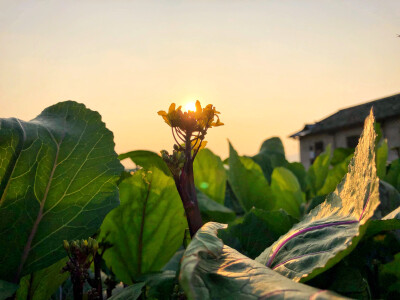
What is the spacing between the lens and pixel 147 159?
125 centimetres

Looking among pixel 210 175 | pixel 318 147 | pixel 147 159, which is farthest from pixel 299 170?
pixel 318 147

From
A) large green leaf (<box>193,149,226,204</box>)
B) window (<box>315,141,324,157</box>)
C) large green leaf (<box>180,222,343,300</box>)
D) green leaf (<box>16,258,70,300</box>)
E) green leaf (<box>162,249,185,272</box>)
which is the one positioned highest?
large green leaf (<box>193,149,226,204</box>)

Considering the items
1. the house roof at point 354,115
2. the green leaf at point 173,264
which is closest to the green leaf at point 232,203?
the green leaf at point 173,264

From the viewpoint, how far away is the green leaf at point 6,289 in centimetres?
75

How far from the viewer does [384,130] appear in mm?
27922

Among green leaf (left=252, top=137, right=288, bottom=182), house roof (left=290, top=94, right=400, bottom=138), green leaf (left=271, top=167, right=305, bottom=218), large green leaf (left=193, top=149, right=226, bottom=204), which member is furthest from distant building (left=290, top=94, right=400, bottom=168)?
large green leaf (left=193, top=149, right=226, bottom=204)

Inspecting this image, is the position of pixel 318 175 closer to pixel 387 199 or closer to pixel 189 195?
pixel 387 199

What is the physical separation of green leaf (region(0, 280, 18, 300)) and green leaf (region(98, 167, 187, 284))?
39 cm

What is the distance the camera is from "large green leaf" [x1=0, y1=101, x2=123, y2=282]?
2.70 feet

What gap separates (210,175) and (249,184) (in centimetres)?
20

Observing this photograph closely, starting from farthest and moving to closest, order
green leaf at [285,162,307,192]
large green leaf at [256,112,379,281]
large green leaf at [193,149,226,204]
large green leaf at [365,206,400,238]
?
green leaf at [285,162,307,192] < large green leaf at [193,149,226,204] < large green leaf at [365,206,400,238] < large green leaf at [256,112,379,281]

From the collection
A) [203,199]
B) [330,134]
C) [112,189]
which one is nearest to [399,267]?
[112,189]

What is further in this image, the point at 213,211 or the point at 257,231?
the point at 213,211

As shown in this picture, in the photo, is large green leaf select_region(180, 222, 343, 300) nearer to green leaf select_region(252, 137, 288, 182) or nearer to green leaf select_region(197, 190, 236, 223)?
green leaf select_region(197, 190, 236, 223)
